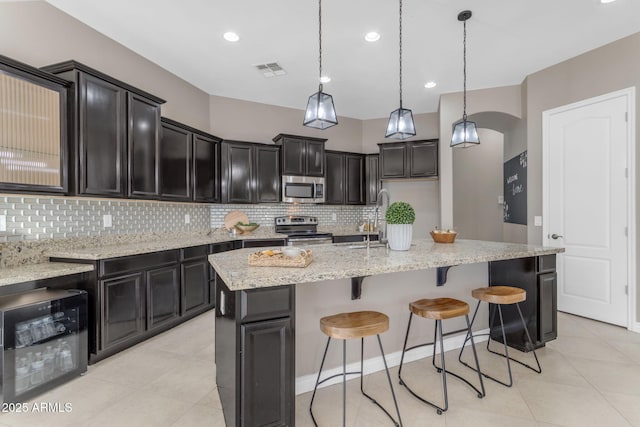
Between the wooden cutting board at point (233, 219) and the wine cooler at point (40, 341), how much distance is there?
8.50ft

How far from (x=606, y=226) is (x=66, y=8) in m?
5.92

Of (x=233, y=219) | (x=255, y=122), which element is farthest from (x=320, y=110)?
(x=255, y=122)

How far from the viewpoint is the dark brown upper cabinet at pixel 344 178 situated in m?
5.68

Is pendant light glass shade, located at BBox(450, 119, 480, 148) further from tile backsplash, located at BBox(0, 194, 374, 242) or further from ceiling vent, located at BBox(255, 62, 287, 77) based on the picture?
tile backsplash, located at BBox(0, 194, 374, 242)

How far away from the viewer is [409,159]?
556 centimetres

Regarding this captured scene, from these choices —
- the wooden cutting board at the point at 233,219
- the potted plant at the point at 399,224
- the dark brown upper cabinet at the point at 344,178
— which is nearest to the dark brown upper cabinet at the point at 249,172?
the wooden cutting board at the point at 233,219

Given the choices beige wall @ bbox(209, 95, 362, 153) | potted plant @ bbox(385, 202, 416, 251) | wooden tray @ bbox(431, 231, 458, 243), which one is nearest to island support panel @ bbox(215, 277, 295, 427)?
potted plant @ bbox(385, 202, 416, 251)

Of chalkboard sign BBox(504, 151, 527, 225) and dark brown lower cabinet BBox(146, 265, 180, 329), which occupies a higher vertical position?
chalkboard sign BBox(504, 151, 527, 225)

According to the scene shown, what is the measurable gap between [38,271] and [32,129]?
1.06 m

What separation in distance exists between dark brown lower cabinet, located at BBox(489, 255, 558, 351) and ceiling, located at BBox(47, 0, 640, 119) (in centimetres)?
236

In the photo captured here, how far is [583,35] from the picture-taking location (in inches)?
134

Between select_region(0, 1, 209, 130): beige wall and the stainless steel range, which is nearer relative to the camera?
select_region(0, 1, 209, 130): beige wall

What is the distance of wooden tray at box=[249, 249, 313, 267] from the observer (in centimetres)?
174

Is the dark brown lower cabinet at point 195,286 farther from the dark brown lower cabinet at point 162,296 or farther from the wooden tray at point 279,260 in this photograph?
the wooden tray at point 279,260
